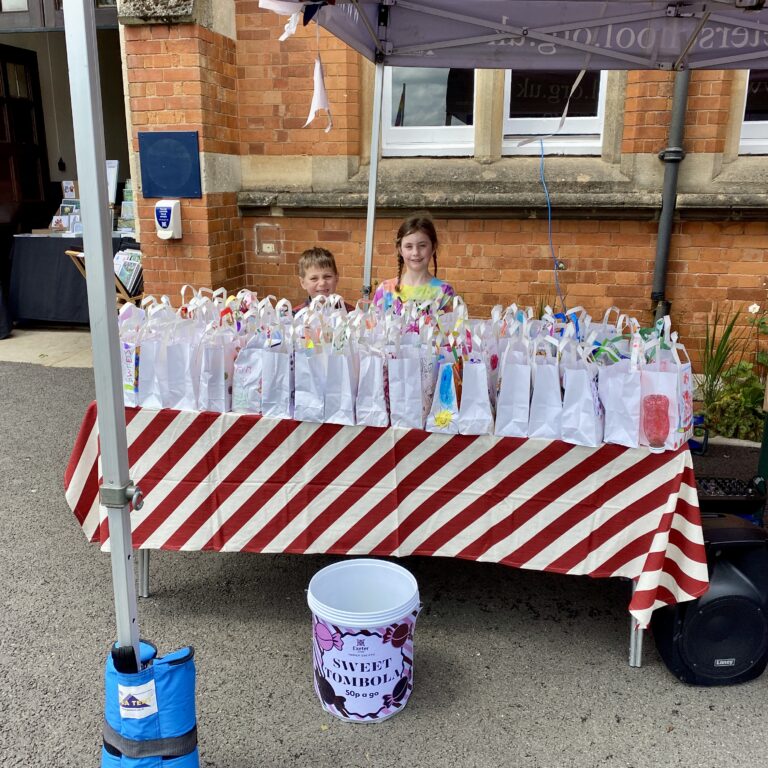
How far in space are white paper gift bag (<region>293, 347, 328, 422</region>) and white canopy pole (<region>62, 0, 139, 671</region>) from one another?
0.86 m

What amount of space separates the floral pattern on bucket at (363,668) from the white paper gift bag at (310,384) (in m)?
0.73

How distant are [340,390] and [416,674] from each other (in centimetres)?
110

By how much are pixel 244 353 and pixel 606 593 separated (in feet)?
6.40

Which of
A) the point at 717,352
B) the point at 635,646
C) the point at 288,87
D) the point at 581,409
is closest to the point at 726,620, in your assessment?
the point at 635,646

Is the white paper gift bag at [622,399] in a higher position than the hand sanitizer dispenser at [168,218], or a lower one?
lower

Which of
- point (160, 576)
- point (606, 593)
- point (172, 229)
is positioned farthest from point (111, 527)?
point (172, 229)

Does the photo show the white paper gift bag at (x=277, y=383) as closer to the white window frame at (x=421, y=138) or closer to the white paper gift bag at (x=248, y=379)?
the white paper gift bag at (x=248, y=379)

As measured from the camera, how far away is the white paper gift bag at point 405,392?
8.67 ft

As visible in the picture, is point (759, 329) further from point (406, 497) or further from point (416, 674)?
point (416, 674)

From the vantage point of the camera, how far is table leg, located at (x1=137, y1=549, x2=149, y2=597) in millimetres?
3174

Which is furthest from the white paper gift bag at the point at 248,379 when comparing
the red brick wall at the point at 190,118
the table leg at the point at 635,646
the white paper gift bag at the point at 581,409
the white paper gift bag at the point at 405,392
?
the red brick wall at the point at 190,118

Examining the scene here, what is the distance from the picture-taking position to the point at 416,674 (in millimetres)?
2734

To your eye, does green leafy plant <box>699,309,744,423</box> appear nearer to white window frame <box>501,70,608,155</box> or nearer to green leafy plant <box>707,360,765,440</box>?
green leafy plant <box>707,360,765,440</box>

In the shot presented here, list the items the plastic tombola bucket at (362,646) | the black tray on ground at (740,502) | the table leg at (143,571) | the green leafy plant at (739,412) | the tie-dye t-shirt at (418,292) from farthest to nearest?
the green leafy plant at (739,412) → the tie-dye t-shirt at (418,292) → the table leg at (143,571) → the black tray on ground at (740,502) → the plastic tombola bucket at (362,646)
